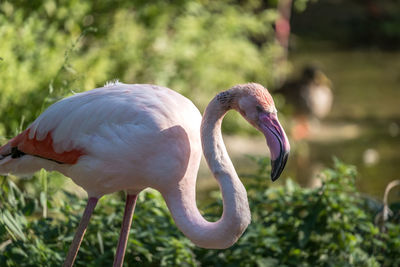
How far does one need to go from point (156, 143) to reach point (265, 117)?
1.56 ft

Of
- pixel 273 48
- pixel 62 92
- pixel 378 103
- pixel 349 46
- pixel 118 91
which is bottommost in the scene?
pixel 349 46

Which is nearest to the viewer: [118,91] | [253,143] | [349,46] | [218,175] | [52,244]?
[218,175]

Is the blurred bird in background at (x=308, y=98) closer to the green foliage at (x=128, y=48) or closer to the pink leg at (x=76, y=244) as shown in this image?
the green foliage at (x=128, y=48)

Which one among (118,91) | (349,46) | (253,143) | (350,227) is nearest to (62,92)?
(118,91)

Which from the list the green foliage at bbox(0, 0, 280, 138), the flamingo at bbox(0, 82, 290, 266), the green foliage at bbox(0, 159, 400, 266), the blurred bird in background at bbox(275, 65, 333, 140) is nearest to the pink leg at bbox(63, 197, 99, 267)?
the flamingo at bbox(0, 82, 290, 266)

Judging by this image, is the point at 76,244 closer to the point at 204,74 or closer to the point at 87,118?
the point at 87,118

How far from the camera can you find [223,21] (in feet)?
22.7

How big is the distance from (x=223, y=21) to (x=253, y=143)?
4.46 feet

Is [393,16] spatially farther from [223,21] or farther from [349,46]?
[223,21]

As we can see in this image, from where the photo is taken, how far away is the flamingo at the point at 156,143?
286cm

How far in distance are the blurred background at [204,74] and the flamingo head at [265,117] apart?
105cm

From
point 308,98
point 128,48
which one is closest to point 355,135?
point 308,98

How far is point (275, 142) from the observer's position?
9.02 ft

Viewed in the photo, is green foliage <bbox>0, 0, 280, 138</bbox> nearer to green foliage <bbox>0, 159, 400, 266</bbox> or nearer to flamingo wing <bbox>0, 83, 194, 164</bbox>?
green foliage <bbox>0, 159, 400, 266</bbox>
